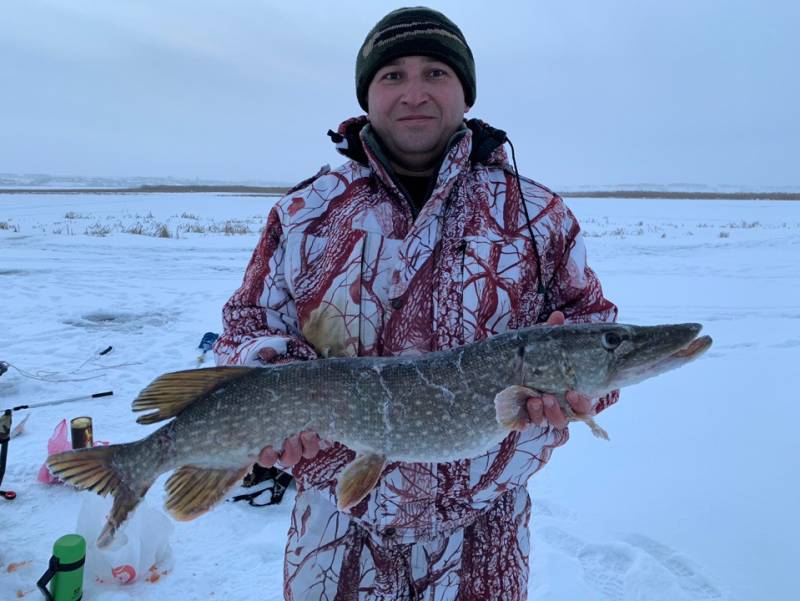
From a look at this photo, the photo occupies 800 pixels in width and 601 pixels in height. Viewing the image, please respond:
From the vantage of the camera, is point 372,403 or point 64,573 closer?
point 372,403

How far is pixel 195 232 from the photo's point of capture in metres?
17.3

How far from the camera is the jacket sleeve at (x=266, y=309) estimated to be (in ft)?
6.54

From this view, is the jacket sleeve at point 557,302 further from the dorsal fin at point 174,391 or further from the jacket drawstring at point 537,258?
the dorsal fin at point 174,391

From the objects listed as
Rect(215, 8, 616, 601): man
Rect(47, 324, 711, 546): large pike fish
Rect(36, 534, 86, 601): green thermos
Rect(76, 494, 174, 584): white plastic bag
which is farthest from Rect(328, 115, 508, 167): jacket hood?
Rect(36, 534, 86, 601): green thermos

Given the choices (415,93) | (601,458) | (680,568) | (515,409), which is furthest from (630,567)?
(415,93)

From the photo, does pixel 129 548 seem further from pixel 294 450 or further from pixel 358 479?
pixel 358 479

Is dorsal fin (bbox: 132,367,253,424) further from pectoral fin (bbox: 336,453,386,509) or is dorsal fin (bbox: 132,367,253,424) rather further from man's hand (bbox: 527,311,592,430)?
man's hand (bbox: 527,311,592,430)

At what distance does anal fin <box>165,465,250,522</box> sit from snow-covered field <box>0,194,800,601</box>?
3.78 feet

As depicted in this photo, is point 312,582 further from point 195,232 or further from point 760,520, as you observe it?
point 195,232

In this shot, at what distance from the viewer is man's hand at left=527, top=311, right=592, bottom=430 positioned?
186 cm

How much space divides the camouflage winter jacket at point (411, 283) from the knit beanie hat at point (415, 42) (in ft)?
0.99

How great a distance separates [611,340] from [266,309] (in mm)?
1243

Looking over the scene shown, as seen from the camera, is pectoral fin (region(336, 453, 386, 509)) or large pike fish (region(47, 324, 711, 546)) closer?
pectoral fin (region(336, 453, 386, 509))

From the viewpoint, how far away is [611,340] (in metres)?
1.97
